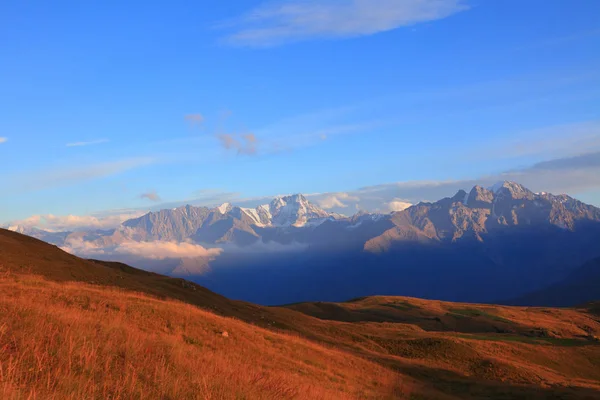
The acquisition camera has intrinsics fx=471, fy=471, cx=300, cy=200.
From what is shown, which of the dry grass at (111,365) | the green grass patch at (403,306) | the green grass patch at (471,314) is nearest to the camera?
the dry grass at (111,365)

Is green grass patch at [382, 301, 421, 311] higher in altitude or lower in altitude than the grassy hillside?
lower

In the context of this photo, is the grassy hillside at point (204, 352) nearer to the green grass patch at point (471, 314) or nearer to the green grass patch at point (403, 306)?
the green grass patch at point (471, 314)

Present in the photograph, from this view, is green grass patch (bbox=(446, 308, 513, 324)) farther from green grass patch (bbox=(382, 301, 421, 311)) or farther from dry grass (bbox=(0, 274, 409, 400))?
dry grass (bbox=(0, 274, 409, 400))

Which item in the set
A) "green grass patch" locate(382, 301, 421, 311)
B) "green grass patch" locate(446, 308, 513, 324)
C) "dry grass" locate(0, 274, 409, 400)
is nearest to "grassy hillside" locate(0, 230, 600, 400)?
"dry grass" locate(0, 274, 409, 400)

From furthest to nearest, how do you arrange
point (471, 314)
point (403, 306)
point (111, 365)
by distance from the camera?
point (403, 306) < point (471, 314) < point (111, 365)

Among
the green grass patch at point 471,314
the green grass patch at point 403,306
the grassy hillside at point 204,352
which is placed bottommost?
the green grass patch at point 471,314

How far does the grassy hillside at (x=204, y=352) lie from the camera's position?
1030 centimetres

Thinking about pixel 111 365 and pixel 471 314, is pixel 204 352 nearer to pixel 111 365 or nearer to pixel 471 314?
pixel 111 365

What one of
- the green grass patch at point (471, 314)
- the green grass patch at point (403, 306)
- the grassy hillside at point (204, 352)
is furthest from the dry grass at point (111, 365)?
the green grass patch at point (403, 306)

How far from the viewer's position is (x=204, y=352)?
61.3 ft

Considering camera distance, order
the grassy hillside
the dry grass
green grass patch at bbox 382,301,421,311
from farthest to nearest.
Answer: green grass patch at bbox 382,301,421,311, the grassy hillside, the dry grass

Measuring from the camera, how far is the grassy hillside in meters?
10.3

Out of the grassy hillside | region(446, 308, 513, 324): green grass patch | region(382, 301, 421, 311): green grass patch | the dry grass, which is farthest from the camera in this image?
region(382, 301, 421, 311): green grass patch

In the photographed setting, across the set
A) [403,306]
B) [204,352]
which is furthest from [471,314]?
[204,352]
